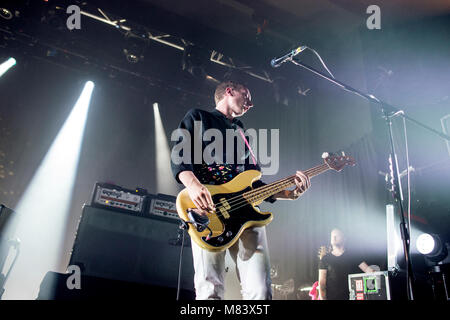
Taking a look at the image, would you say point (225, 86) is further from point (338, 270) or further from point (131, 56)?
point (131, 56)

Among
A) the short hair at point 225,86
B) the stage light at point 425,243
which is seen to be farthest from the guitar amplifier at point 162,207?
the stage light at point 425,243

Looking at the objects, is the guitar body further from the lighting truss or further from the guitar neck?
the lighting truss

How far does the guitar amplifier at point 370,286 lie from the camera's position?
10.7 feet

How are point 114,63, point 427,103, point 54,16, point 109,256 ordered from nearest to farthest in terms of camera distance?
point 109,256
point 427,103
point 54,16
point 114,63

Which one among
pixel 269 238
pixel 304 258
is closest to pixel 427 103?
pixel 304 258

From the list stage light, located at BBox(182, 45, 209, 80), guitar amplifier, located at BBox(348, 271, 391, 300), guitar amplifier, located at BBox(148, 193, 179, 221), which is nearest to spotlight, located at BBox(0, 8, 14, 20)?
stage light, located at BBox(182, 45, 209, 80)

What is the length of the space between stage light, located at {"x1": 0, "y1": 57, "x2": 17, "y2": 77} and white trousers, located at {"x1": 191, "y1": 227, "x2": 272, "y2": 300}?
7330 millimetres

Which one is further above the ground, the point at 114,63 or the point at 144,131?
the point at 114,63

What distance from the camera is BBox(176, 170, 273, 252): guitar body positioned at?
178cm

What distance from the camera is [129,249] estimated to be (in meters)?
3.76

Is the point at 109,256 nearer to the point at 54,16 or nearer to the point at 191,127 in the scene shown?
the point at 191,127

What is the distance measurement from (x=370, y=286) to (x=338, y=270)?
876 millimetres

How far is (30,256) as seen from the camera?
20.7 ft

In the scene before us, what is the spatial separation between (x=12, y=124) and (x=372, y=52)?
24.4ft
